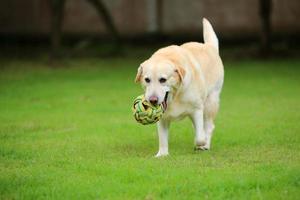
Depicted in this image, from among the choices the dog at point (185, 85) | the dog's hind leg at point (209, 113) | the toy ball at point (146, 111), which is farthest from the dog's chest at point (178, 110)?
the dog's hind leg at point (209, 113)

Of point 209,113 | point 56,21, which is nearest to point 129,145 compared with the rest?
point 209,113

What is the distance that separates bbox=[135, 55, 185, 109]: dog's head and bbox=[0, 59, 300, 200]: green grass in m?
0.72

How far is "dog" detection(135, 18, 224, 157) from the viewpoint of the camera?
812 cm

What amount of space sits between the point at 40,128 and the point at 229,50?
12829 mm

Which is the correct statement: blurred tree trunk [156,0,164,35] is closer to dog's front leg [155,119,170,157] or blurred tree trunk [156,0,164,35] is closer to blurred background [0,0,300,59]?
blurred background [0,0,300,59]

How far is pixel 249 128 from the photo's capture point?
10.6 m

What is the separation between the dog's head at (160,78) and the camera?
26.3 ft

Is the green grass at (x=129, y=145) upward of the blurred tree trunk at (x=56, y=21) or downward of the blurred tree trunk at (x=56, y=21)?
upward

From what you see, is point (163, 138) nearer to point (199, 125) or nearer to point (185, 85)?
point (199, 125)

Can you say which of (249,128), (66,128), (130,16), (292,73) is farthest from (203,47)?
(130,16)

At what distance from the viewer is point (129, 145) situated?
31.1ft

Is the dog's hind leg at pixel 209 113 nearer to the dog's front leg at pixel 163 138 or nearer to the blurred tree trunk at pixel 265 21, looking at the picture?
the dog's front leg at pixel 163 138

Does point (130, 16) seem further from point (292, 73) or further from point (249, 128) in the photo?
point (249, 128)

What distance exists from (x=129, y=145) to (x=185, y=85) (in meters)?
1.47
